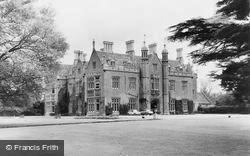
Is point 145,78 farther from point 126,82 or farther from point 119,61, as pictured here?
point 119,61

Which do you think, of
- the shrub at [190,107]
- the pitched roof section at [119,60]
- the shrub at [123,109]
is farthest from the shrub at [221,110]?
the shrub at [123,109]

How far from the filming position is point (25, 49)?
16547 millimetres

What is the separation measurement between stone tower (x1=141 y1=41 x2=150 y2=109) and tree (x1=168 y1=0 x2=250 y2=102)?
27.6m

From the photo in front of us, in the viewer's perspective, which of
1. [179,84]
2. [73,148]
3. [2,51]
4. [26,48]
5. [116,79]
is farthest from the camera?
[179,84]

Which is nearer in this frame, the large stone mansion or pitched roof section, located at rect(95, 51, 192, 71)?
pitched roof section, located at rect(95, 51, 192, 71)

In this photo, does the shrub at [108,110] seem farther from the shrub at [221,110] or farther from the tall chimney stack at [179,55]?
the shrub at [221,110]

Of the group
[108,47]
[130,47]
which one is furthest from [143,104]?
[108,47]

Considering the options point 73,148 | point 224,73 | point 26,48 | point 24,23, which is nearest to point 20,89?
point 26,48

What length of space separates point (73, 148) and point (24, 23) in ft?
30.3

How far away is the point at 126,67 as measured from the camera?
38031 millimetres

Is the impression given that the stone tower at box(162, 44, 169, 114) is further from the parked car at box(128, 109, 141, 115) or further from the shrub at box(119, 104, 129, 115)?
the shrub at box(119, 104, 129, 115)

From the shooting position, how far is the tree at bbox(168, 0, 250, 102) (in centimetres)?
906

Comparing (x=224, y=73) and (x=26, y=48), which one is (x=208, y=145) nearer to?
(x=224, y=73)

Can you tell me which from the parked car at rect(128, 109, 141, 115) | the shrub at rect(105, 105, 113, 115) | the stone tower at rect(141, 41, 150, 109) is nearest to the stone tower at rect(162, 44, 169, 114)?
the stone tower at rect(141, 41, 150, 109)
